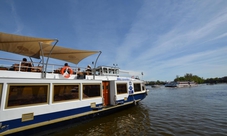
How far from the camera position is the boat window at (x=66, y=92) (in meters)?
7.07

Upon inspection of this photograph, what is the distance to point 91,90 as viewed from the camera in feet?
29.2

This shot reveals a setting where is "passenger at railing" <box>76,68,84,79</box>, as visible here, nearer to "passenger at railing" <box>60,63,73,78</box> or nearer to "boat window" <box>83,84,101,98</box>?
"passenger at railing" <box>60,63,73,78</box>

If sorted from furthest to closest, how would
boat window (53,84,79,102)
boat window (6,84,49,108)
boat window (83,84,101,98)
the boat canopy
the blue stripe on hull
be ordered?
boat window (83,84,101,98)
the boat canopy
boat window (53,84,79,102)
boat window (6,84,49,108)
the blue stripe on hull

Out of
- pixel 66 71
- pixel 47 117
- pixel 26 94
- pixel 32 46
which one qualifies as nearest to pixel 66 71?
pixel 66 71

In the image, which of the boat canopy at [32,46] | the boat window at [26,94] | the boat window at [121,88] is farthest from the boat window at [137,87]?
the boat window at [26,94]

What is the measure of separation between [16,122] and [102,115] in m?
5.57

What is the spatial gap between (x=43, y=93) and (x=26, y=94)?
781mm

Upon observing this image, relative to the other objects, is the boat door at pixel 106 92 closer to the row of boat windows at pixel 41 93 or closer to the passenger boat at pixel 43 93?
the passenger boat at pixel 43 93

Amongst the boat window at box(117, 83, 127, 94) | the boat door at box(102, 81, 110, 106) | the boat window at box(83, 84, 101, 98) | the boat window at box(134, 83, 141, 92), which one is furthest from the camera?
the boat window at box(134, 83, 141, 92)

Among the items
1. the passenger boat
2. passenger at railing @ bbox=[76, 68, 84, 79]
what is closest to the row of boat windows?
the passenger boat

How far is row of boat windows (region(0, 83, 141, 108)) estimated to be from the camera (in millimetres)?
5652

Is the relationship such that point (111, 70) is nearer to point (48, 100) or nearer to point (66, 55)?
point (66, 55)

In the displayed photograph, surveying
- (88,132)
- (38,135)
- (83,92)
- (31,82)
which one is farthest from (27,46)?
(88,132)

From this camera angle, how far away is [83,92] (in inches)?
329
